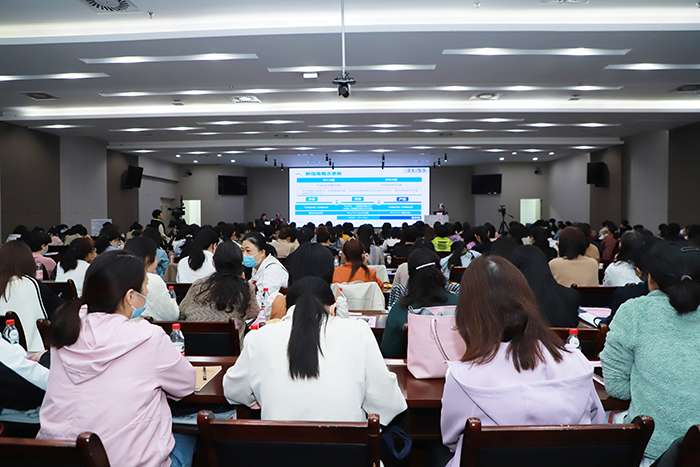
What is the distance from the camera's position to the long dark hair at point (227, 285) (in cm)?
290

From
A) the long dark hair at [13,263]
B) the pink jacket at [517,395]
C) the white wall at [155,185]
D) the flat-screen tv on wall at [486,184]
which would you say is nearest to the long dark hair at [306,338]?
the pink jacket at [517,395]

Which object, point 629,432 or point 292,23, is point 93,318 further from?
point 292,23

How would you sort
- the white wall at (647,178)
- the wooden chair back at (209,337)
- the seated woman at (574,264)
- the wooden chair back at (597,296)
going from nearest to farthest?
the wooden chair back at (209,337) → the wooden chair back at (597,296) → the seated woman at (574,264) → the white wall at (647,178)

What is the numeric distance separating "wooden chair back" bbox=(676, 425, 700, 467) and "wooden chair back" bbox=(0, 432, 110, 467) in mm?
1509

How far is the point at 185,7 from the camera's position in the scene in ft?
15.8

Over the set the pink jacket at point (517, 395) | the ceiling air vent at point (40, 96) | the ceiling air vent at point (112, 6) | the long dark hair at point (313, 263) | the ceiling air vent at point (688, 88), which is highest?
the ceiling air vent at point (112, 6)

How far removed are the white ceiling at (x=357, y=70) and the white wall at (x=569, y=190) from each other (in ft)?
10.4

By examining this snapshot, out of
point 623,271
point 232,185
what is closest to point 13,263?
point 623,271

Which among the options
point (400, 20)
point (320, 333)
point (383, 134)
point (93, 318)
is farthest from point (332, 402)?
point (383, 134)

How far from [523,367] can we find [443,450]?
1.83ft

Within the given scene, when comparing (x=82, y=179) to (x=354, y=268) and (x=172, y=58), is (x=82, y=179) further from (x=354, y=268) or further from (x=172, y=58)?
(x=354, y=268)

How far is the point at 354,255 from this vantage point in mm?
3758

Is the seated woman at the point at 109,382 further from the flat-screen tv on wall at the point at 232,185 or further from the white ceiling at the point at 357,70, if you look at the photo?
the flat-screen tv on wall at the point at 232,185

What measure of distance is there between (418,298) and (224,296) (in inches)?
49.1
